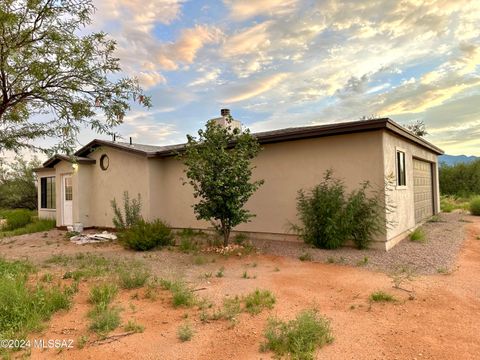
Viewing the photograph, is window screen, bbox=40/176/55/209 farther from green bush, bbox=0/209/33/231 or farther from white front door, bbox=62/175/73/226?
white front door, bbox=62/175/73/226

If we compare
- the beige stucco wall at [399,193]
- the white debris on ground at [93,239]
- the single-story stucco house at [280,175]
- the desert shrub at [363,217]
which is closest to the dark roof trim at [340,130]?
the single-story stucco house at [280,175]

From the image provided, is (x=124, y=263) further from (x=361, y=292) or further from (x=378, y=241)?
(x=378, y=241)

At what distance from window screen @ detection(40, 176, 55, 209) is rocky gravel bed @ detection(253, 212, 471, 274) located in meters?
11.5

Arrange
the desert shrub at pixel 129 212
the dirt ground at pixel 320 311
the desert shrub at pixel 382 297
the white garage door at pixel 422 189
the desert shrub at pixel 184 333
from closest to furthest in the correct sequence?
the dirt ground at pixel 320 311, the desert shrub at pixel 184 333, the desert shrub at pixel 382 297, the desert shrub at pixel 129 212, the white garage door at pixel 422 189

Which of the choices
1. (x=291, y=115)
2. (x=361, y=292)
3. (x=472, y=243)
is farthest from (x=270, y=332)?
(x=291, y=115)

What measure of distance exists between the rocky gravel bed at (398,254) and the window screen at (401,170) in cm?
168

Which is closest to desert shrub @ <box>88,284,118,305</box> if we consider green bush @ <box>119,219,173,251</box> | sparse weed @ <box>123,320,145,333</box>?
sparse weed @ <box>123,320,145,333</box>

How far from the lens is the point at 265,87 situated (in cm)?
1310

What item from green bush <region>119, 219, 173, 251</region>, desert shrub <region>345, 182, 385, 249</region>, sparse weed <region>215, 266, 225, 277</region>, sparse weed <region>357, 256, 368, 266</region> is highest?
desert shrub <region>345, 182, 385, 249</region>

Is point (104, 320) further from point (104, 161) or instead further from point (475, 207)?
point (475, 207)

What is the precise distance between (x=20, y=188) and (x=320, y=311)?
2277cm

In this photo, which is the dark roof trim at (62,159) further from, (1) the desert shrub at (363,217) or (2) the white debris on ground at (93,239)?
(1) the desert shrub at (363,217)

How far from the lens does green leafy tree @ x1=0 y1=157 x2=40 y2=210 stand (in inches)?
817

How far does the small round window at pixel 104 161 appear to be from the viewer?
12850 millimetres
